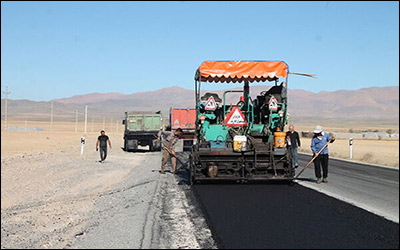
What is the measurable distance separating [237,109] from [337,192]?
10.7 feet

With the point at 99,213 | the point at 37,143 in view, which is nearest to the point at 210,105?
the point at 99,213

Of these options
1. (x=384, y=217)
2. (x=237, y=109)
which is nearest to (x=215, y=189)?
(x=237, y=109)

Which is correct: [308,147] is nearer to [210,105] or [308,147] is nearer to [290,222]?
[210,105]

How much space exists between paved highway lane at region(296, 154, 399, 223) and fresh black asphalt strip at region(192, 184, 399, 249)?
43cm

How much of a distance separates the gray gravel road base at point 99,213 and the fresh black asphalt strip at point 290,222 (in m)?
0.45

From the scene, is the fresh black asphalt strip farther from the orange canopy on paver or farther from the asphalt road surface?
the orange canopy on paver

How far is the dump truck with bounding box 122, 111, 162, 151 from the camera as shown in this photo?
1310 inches

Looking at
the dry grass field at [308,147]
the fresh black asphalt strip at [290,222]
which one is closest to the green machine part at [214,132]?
the fresh black asphalt strip at [290,222]

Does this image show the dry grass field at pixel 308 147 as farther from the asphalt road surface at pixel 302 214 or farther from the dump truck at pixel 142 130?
the asphalt road surface at pixel 302 214

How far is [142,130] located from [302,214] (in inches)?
1019

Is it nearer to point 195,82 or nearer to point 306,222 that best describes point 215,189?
point 195,82

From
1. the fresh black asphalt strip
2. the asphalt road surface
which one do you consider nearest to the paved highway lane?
the asphalt road surface

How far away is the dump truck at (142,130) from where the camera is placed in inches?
1310

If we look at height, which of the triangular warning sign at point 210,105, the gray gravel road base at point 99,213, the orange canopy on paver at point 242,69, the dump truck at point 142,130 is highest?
the orange canopy on paver at point 242,69
